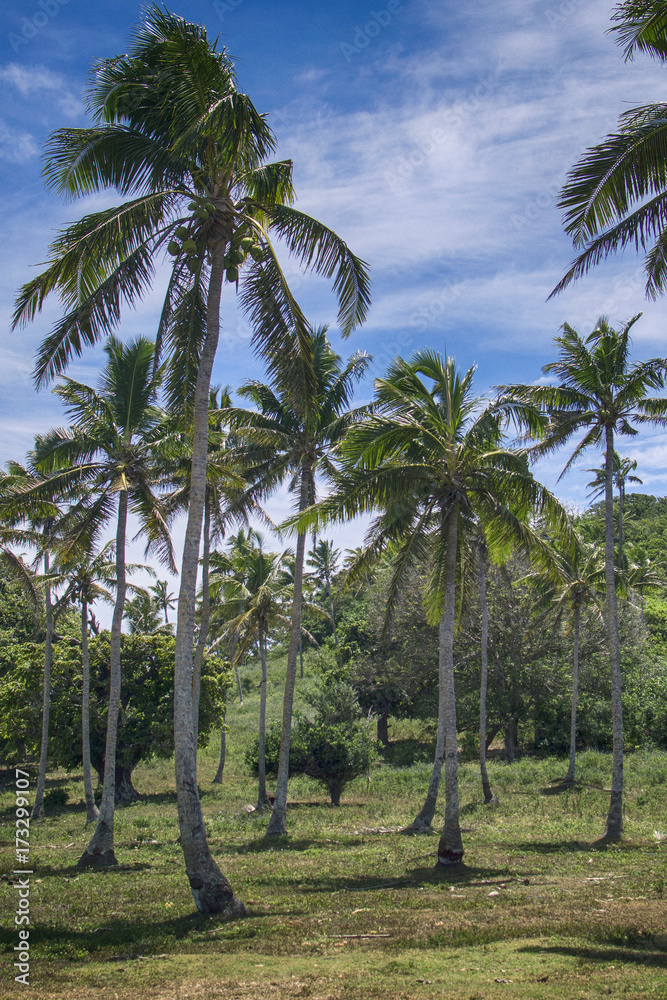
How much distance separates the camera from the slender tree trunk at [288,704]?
20.6 metres

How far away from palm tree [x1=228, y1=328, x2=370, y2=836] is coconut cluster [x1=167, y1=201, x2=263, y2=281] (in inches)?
380

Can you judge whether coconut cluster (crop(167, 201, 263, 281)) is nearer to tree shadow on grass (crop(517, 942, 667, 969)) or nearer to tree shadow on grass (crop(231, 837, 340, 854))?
tree shadow on grass (crop(517, 942, 667, 969))

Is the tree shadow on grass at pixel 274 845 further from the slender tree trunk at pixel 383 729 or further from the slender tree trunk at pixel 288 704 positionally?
the slender tree trunk at pixel 383 729

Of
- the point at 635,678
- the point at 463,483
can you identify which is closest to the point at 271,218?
the point at 463,483

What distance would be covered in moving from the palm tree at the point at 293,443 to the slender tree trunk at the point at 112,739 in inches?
188

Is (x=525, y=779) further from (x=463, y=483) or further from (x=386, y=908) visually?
(x=386, y=908)

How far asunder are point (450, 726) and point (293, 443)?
34.1 ft

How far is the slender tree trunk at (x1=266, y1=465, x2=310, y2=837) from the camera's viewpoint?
2059 cm

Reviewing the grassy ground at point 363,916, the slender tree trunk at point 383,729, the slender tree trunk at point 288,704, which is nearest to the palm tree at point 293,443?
the slender tree trunk at point 288,704

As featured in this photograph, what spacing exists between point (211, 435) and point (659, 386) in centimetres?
1296

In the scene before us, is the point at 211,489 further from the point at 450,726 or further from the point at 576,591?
the point at 576,591

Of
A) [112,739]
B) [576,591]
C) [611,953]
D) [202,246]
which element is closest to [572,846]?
[611,953]

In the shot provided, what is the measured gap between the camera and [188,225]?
432 inches

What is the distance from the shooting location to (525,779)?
98.1ft
